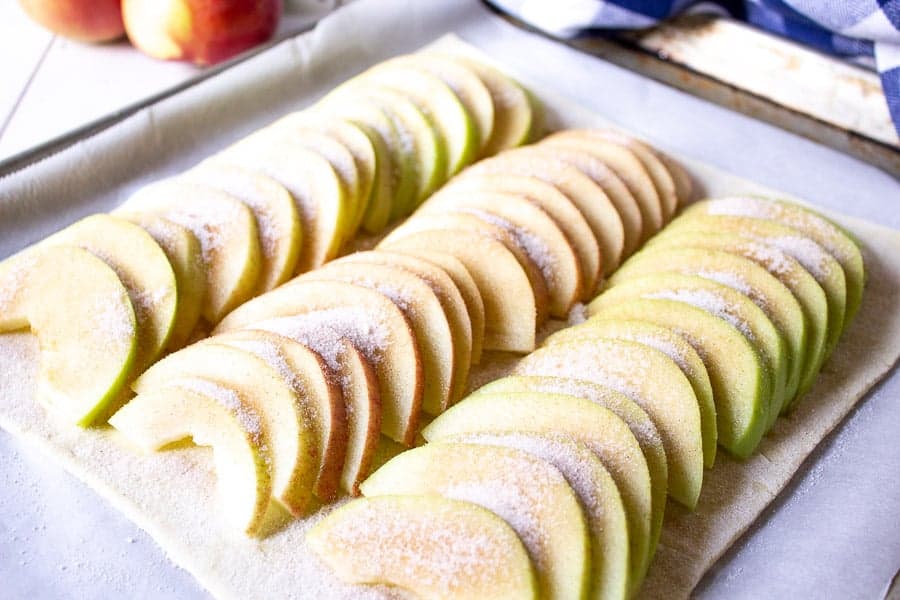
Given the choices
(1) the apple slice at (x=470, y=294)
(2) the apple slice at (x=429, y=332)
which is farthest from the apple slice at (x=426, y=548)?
(1) the apple slice at (x=470, y=294)

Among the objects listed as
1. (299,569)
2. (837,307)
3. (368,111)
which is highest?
(368,111)

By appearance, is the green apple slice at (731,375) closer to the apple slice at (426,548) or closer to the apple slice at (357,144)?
the apple slice at (426,548)

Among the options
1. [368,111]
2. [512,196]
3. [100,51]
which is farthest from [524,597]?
[100,51]

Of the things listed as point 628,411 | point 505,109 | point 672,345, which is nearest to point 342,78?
point 505,109

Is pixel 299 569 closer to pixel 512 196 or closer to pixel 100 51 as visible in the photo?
pixel 512 196

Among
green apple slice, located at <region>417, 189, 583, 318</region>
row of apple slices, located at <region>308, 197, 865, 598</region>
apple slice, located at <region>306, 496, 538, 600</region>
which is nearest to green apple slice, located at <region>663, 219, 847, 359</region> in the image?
row of apple slices, located at <region>308, 197, 865, 598</region>

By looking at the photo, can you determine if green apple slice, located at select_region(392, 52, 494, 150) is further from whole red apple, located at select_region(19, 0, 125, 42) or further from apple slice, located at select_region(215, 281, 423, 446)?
whole red apple, located at select_region(19, 0, 125, 42)

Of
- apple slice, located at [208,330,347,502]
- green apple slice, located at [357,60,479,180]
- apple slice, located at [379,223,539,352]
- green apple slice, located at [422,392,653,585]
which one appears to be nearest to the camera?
green apple slice, located at [422,392,653,585]
